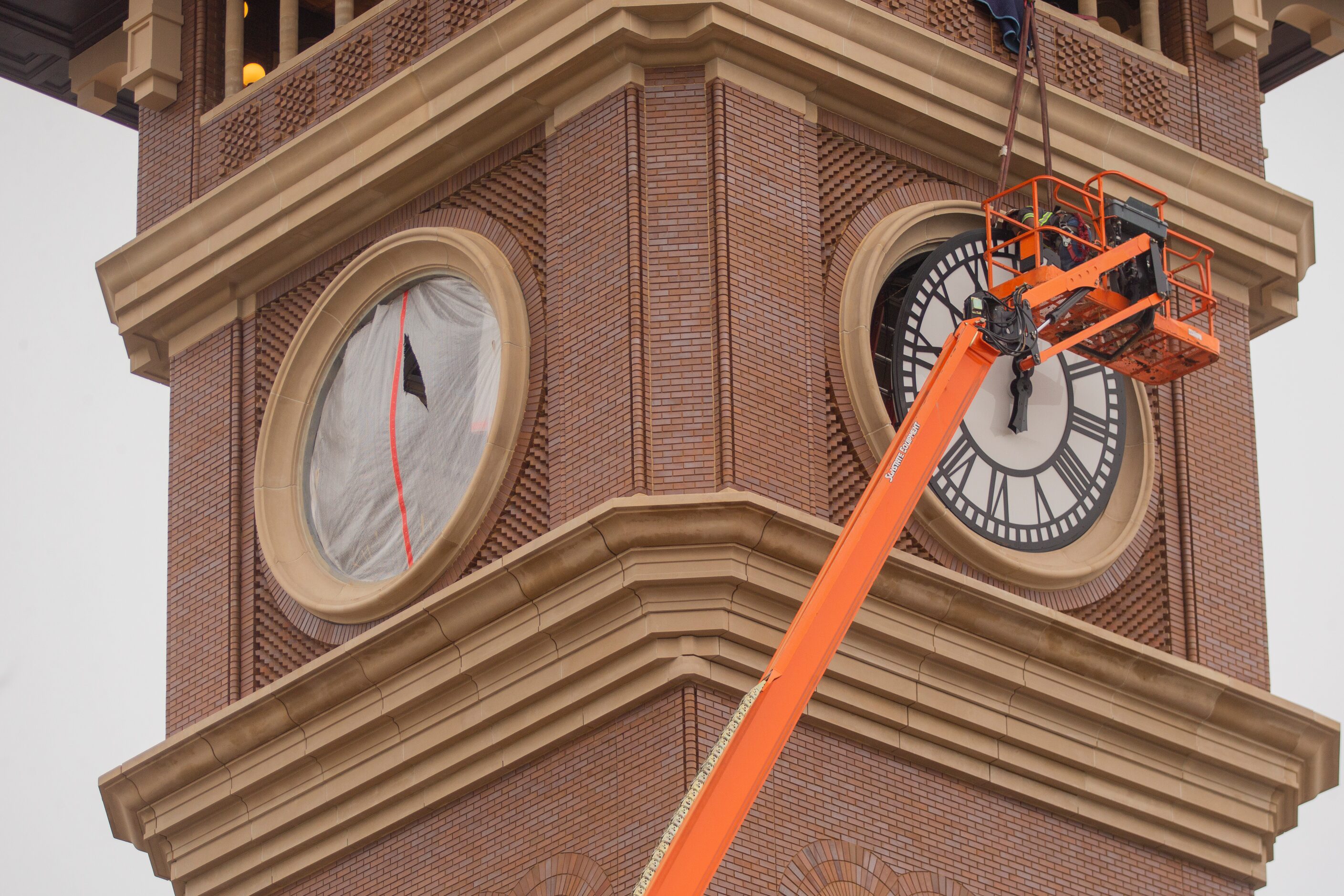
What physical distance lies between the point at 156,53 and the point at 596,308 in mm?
7428

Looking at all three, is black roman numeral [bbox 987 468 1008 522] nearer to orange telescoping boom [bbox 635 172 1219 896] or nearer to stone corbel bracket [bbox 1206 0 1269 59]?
orange telescoping boom [bbox 635 172 1219 896]

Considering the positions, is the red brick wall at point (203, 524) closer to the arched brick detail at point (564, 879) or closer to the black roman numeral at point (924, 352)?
the arched brick detail at point (564, 879)

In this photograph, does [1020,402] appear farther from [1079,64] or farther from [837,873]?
[837,873]

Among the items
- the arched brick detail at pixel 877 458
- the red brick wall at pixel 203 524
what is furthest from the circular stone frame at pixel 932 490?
the red brick wall at pixel 203 524

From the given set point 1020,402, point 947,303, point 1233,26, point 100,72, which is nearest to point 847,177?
point 947,303

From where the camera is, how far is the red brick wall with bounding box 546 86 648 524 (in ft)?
122

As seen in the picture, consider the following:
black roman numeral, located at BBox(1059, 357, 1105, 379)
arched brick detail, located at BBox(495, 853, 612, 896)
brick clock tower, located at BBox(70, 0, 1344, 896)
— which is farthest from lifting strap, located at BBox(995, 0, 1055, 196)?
arched brick detail, located at BBox(495, 853, 612, 896)

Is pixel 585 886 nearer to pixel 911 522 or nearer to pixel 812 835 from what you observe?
pixel 812 835

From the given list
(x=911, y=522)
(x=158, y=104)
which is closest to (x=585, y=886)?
(x=911, y=522)

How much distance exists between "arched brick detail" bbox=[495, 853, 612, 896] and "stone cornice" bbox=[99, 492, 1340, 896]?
3.54 ft

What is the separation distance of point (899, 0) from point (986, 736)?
6971mm

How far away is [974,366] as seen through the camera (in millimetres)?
36562

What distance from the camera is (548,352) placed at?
38.3m

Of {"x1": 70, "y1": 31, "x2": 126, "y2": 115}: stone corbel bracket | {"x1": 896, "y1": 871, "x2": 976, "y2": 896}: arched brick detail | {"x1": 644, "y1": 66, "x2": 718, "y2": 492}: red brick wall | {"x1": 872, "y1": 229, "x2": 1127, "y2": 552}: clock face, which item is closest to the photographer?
{"x1": 896, "y1": 871, "x2": 976, "y2": 896}: arched brick detail
